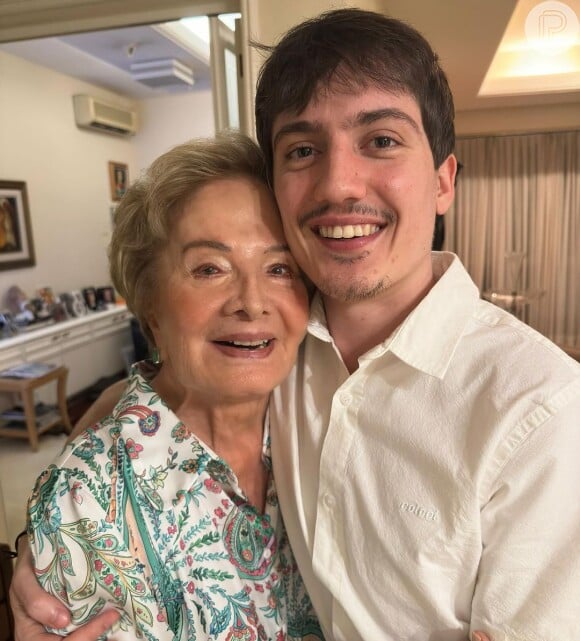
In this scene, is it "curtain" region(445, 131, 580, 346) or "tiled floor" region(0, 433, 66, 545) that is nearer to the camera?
"tiled floor" region(0, 433, 66, 545)

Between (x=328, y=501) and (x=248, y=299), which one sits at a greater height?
(x=248, y=299)

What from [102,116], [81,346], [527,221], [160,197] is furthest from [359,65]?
[102,116]

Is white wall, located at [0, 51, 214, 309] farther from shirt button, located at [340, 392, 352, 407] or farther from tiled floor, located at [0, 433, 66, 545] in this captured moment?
shirt button, located at [340, 392, 352, 407]

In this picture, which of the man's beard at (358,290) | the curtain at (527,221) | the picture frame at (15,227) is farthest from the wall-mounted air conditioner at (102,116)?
the man's beard at (358,290)

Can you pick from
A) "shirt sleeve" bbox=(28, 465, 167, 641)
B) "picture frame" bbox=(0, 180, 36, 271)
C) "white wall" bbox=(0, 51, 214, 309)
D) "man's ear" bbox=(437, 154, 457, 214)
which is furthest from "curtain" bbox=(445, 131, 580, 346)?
"shirt sleeve" bbox=(28, 465, 167, 641)

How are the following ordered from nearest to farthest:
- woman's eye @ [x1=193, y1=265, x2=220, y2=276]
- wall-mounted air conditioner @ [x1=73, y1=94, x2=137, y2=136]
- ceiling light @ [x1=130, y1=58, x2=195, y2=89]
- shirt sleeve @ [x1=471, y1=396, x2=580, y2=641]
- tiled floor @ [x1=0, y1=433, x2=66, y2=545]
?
shirt sleeve @ [x1=471, y1=396, x2=580, y2=641] → woman's eye @ [x1=193, y1=265, x2=220, y2=276] → tiled floor @ [x1=0, y1=433, x2=66, y2=545] → ceiling light @ [x1=130, y1=58, x2=195, y2=89] → wall-mounted air conditioner @ [x1=73, y1=94, x2=137, y2=136]

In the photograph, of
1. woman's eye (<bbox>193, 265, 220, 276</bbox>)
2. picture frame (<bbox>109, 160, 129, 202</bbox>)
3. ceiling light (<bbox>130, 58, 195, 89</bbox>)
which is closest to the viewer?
woman's eye (<bbox>193, 265, 220, 276</bbox>)

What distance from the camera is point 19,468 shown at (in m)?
3.75

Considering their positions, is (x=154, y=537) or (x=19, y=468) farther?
(x=19, y=468)

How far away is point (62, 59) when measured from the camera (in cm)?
457

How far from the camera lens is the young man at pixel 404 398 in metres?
0.74

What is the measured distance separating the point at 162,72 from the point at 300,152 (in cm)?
444

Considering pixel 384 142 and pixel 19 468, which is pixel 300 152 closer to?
pixel 384 142

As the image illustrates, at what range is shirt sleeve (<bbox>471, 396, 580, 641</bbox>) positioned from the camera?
28.5 inches
